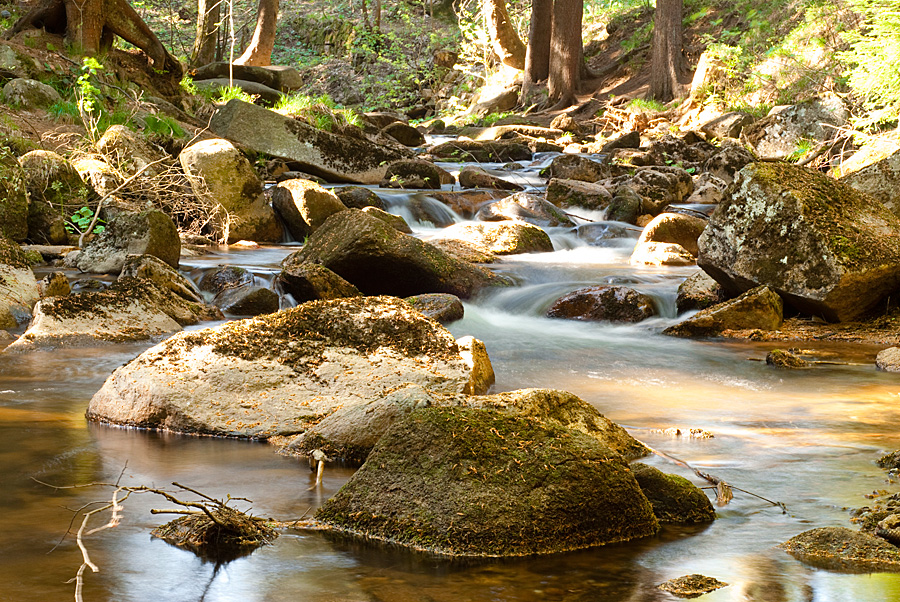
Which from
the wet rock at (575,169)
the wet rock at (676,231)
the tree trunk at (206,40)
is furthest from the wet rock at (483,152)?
the wet rock at (676,231)

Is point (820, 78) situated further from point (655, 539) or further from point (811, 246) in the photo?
point (655, 539)

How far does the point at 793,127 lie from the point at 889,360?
496 inches

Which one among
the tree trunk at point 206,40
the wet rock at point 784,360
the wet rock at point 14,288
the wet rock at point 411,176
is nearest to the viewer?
the wet rock at point 784,360

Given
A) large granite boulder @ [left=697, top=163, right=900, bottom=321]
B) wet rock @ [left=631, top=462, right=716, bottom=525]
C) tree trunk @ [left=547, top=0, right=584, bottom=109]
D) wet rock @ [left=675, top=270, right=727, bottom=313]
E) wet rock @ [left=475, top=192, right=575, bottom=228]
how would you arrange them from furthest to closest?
tree trunk @ [left=547, top=0, right=584, bottom=109] < wet rock @ [left=475, top=192, right=575, bottom=228] < wet rock @ [left=675, top=270, right=727, bottom=313] < large granite boulder @ [left=697, top=163, right=900, bottom=321] < wet rock @ [left=631, top=462, right=716, bottom=525]

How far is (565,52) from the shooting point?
26625mm

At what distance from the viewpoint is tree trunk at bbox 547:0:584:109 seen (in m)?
25.9

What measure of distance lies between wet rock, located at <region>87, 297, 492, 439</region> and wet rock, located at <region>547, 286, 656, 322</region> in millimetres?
4390

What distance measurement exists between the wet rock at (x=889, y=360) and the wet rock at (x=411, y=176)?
1105 cm

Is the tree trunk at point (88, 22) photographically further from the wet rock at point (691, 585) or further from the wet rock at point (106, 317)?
the wet rock at point (691, 585)

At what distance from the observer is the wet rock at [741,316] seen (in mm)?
8625

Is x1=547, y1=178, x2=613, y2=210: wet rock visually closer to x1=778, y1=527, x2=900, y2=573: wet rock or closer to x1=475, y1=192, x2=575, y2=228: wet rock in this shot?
x1=475, y1=192, x2=575, y2=228: wet rock

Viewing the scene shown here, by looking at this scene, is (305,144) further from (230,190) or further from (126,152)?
(126,152)

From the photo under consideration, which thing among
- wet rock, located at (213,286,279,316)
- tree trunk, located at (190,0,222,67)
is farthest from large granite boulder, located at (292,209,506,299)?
tree trunk, located at (190,0,222,67)

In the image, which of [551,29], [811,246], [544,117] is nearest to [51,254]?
[811,246]
